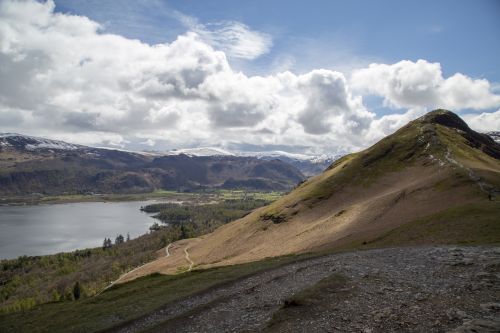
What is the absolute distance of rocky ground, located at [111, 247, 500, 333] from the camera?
23.7 metres

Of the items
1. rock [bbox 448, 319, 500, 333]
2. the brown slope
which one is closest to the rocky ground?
rock [bbox 448, 319, 500, 333]

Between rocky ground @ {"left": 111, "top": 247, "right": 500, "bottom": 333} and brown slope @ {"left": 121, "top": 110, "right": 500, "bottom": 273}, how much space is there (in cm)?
1390

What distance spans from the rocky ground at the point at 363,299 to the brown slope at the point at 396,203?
547 inches

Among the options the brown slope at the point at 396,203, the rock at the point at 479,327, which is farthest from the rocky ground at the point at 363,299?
the brown slope at the point at 396,203

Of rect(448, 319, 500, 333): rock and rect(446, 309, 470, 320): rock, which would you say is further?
rect(446, 309, 470, 320): rock

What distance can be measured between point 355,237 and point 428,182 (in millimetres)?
32212

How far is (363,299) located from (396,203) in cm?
6124

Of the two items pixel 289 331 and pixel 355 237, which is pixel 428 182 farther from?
pixel 289 331

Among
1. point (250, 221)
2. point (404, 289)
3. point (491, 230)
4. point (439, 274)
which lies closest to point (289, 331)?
point (404, 289)

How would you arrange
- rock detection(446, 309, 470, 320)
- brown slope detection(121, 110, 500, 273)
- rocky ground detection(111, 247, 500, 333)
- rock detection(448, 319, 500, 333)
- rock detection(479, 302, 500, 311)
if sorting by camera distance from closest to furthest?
rock detection(448, 319, 500, 333) < rock detection(446, 309, 470, 320) < rock detection(479, 302, 500, 311) < rocky ground detection(111, 247, 500, 333) < brown slope detection(121, 110, 500, 273)

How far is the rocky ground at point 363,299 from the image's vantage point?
2366 cm

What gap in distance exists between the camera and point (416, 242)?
49.5 metres

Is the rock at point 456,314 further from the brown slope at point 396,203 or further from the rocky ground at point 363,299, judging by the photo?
the brown slope at point 396,203

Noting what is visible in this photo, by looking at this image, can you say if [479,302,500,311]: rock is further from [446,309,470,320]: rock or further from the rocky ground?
[446,309,470,320]: rock
